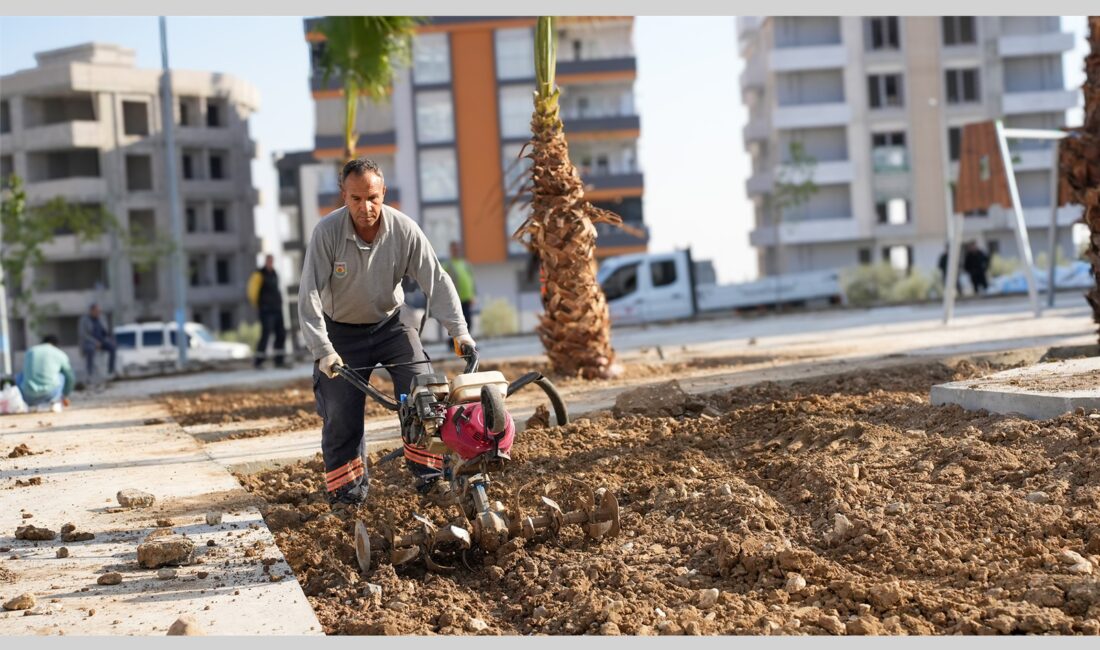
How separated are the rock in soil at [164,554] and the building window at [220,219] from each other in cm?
7001

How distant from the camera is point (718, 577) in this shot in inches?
203

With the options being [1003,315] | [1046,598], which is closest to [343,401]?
[1046,598]

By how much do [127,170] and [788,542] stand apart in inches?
2820

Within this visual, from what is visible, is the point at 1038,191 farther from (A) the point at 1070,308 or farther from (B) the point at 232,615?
(B) the point at 232,615

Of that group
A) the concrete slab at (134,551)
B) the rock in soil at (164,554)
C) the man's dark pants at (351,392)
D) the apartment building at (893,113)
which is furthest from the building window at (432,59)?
the rock in soil at (164,554)

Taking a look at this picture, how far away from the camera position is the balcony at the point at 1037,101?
66.2 m

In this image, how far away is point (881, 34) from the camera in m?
67.5

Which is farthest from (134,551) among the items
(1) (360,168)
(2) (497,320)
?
(2) (497,320)

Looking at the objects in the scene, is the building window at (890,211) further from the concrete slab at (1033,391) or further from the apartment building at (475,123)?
the concrete slab at (1033,391)

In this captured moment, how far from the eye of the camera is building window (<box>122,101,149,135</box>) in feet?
236

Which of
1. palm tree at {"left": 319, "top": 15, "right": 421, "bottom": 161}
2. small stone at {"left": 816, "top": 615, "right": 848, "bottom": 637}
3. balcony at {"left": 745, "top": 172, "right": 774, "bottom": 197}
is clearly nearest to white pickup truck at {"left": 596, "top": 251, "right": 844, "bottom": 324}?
palm tree at {"left": 319, "top": 15, "right": 421, "bottom": 161}

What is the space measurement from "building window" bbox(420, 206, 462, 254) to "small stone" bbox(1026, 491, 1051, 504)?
6071 centimetres

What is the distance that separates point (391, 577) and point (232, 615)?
777 mm

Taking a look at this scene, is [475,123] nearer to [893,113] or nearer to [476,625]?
[893,113]
